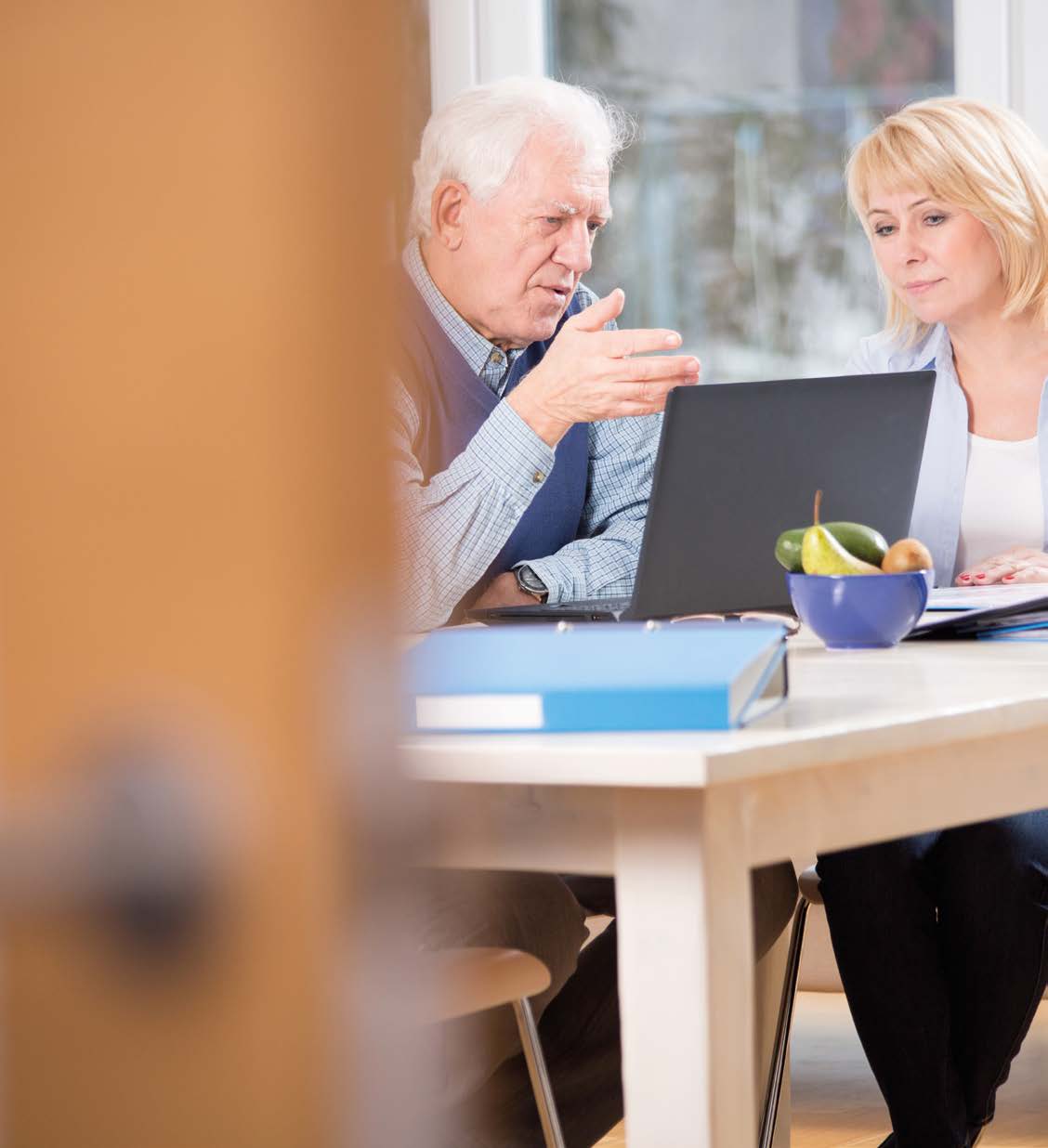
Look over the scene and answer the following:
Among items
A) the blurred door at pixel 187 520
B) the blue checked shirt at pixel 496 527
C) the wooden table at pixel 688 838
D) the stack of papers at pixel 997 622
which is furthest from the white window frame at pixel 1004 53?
the blurred door at pixel 187 520

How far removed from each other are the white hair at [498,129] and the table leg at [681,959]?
→ 142 cm

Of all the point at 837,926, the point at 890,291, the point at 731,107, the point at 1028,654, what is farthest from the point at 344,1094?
the point at 731,107

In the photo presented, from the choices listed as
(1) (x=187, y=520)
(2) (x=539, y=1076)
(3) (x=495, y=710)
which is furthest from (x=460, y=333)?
(1) (x=187, y=520)

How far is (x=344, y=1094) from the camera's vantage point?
135 millimetres

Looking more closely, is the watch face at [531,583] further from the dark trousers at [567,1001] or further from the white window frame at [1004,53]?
the white window frame at [1004,53]

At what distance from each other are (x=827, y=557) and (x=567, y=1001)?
0.50 metres

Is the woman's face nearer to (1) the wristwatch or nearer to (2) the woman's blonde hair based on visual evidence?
(2) the woman's blonde hair

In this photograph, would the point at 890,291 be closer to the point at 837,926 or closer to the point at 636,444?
the point at 636,444

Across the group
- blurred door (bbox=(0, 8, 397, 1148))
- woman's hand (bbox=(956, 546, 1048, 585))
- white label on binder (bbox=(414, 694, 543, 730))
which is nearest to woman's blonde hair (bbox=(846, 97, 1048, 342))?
woman's hand (bbox=(956, 546, 1048, 585))

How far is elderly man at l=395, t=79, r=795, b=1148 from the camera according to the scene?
1.35m

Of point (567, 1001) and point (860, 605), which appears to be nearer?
point (860, 605)

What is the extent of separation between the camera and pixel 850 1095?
6.81 ft

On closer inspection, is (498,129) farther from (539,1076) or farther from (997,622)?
(539,1076)

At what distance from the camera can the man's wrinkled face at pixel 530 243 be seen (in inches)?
81.7
